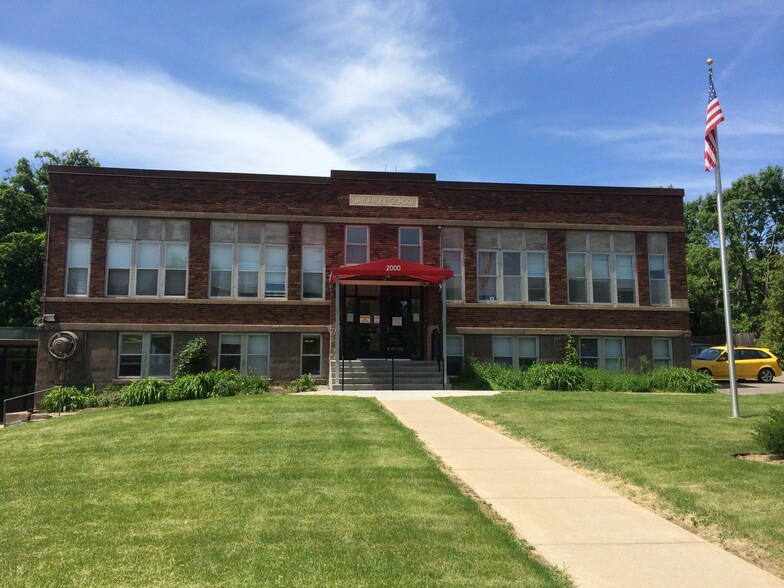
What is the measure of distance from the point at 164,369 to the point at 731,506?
57.7 feet

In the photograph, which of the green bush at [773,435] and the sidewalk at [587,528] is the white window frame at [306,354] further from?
the green bush at [773,435]

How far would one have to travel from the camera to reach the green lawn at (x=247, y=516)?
4133 millimetres

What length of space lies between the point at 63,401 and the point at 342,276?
8678mm

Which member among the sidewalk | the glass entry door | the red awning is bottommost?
the sidewalk

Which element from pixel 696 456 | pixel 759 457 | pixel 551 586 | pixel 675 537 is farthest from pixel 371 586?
pixel 759 457

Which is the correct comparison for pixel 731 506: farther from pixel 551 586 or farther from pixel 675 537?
pixel 551 586

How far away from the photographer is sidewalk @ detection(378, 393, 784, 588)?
4.30 metres

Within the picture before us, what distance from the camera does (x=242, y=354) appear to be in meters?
20.2

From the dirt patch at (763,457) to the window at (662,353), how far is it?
46.8 feet

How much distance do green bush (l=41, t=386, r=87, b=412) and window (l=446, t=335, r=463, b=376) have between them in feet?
37.1

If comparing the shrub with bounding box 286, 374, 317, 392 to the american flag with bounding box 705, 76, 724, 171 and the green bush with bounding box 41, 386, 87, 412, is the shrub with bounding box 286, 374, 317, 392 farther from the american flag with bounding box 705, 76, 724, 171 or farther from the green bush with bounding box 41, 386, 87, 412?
the american flag with bounding box 705, 76, 724, 171

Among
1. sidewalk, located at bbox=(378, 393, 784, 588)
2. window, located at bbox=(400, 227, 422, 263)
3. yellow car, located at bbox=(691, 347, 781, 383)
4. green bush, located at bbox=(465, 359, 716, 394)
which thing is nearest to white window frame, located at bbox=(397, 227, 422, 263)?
window, located at bbox=(400, 227, 422, 263)

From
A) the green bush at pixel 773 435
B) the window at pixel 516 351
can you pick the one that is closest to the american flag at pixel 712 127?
the green bush at pixel 773 435

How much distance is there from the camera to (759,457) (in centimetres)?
812
